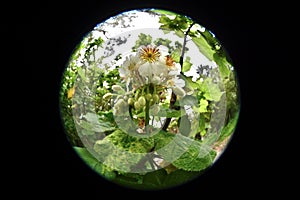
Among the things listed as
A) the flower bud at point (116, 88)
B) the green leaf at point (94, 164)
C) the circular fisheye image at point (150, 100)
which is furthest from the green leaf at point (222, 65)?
the green leaf at point (94, 164)

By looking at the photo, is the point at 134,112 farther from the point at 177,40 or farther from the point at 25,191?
the point at 25,191

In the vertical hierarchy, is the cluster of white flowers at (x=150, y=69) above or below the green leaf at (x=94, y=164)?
above

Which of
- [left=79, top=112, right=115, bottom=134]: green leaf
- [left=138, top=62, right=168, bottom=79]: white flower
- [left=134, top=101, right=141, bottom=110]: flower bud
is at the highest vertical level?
[left=138, top=62, right=168, bottom=79]: white flower

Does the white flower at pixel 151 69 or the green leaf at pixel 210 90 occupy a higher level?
the white flower at pixel 151 69

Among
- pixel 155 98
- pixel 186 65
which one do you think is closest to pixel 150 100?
pixel 155 98

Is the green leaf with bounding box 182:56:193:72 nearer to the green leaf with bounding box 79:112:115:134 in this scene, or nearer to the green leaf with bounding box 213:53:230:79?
the green leaf with bounding box 213:53:230:79

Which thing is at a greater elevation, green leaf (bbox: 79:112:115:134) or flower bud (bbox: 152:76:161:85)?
flower bud (bbox: 152:76:161:85)

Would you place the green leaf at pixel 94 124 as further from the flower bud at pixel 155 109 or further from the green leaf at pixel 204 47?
the green leaf at pixel 204 47

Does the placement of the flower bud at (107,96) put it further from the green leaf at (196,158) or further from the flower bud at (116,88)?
the green leaf at (196,158)

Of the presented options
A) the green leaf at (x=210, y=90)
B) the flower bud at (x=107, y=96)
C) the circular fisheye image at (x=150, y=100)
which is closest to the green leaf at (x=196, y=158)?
the circular fisheye image at (x=150, y=100)

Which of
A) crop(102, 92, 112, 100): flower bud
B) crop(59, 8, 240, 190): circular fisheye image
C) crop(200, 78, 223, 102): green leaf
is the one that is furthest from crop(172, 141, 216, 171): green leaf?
crop(102, 92, 112, 100): flower bud

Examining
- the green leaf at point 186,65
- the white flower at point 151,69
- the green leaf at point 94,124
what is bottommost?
the green leaf at point 94,124
